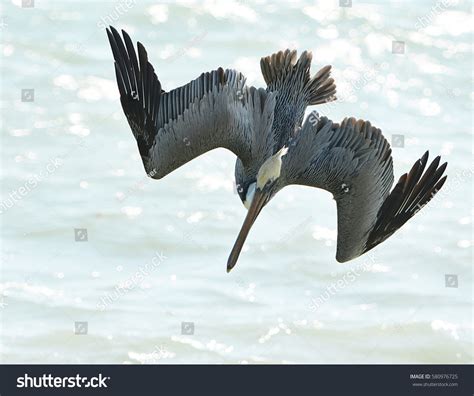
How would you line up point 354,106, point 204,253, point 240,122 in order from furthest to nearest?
point 354,106 < point 204,253 < point 240,122

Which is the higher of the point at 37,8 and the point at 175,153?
the point at 37,8

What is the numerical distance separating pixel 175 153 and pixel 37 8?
9765 mm

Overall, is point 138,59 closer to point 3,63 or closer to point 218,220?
point 218,220

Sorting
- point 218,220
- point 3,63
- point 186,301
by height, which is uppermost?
point 3,63

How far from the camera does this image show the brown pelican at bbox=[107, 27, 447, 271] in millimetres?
10609

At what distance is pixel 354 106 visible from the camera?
1780 cm

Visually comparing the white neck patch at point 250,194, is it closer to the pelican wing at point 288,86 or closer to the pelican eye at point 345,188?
the pelican wing at point 288,86

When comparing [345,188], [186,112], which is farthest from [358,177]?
[186,112]

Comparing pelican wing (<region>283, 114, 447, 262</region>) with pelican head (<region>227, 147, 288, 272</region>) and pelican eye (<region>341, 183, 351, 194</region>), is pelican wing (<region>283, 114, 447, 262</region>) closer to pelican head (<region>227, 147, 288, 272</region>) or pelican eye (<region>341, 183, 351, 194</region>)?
pelican eye (<region>341, 183, 351, 194</region>)

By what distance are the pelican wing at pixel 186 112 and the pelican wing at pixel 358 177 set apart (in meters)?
0.41

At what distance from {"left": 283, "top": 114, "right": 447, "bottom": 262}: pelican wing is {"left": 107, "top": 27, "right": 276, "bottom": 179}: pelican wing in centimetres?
41

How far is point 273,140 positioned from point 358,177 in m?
0.84

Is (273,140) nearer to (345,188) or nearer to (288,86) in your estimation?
(288,86)

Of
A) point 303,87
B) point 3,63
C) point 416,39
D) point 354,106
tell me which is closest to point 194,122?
point 303,87
